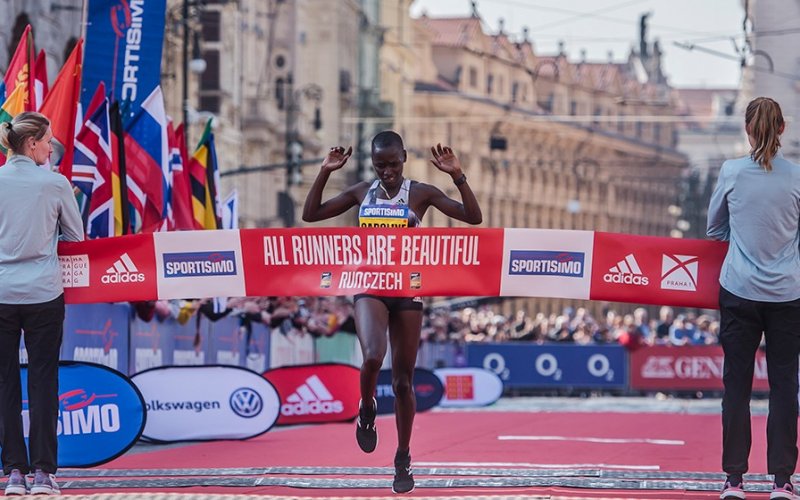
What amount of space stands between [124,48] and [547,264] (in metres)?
6.74

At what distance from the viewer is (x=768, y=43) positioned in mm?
43250

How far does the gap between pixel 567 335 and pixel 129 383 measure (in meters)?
28.6

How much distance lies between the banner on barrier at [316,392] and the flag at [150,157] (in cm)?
243

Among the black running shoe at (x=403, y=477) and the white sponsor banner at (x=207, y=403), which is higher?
the black running shoe at (x=403, y=477)

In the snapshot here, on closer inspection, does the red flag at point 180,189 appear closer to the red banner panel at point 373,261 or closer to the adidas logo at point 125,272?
the adidas logo at point 125,272

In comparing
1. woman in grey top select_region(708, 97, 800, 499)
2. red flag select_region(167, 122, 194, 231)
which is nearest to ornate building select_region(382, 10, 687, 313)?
red flag select_region(167, 122, 194, 231)

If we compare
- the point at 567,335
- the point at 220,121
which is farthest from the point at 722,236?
the point at 220,121

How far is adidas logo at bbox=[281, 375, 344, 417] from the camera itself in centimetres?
1880

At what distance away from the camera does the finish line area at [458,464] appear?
9.81m

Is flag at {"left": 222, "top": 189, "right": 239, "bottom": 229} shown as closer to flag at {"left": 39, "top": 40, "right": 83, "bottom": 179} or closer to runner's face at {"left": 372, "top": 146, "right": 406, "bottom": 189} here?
flag at {"left": 39, "top": 40, "right": 83, "bottom": 179}

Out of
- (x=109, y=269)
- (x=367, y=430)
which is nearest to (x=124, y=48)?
(x=109, y=269)

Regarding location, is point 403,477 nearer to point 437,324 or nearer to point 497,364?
point 497,364

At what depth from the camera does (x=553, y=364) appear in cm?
3672

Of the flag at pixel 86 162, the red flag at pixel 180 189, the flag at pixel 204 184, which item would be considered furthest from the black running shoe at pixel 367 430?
the flag at pixel 204 184
